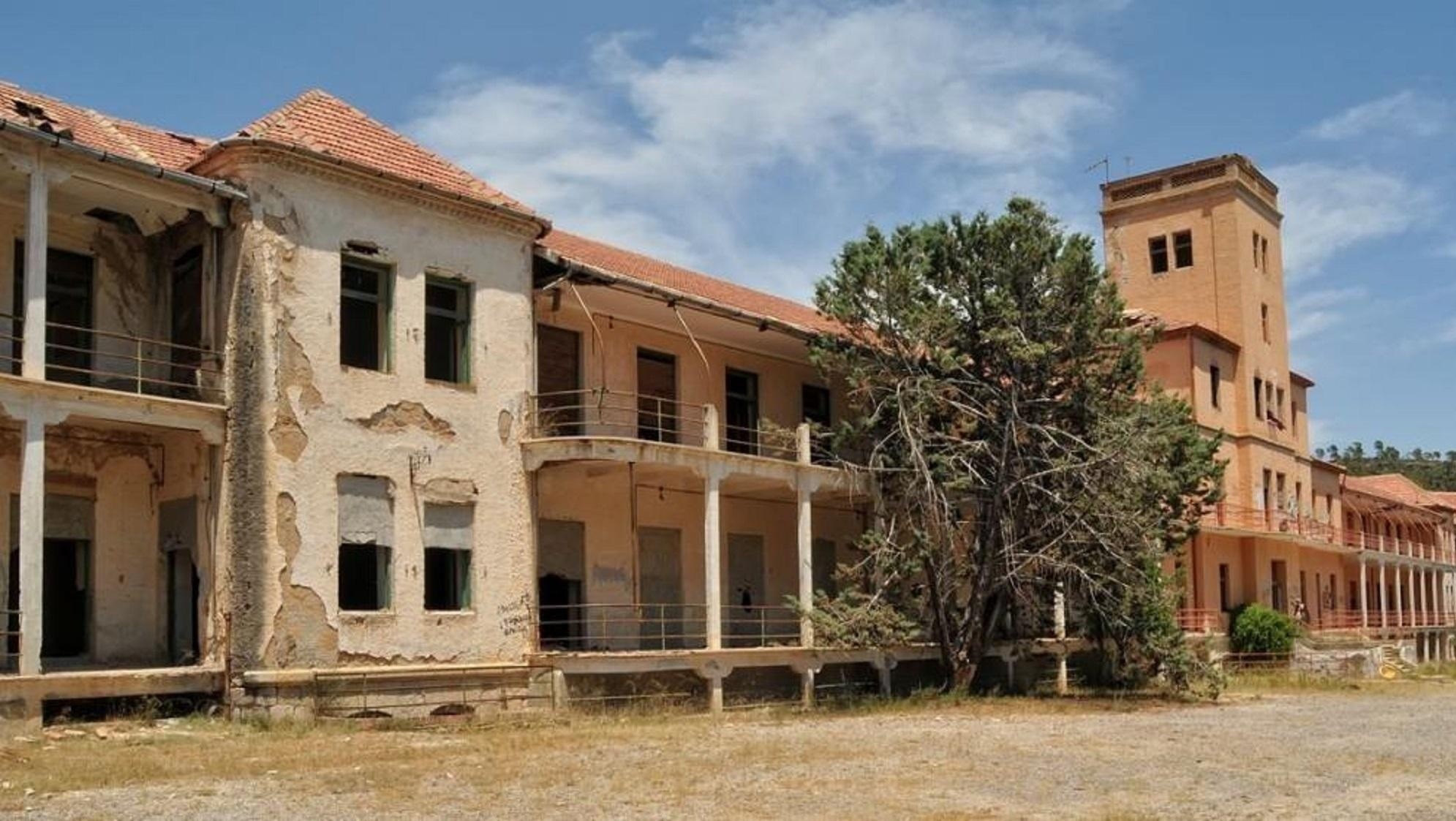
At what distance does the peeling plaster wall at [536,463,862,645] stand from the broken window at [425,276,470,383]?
87.6 inches

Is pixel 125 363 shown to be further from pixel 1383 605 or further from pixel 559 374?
pixel 1383 605

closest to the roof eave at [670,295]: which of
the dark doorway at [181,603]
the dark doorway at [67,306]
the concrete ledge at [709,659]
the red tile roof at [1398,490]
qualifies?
the concrete ledge at [709,659]

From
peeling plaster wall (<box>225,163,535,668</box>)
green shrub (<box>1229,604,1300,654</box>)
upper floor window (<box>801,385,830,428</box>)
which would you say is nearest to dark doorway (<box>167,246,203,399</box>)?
peeling plaster wall (<box>225,163,535,668</box>)

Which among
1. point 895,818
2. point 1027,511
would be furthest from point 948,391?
point 895,818

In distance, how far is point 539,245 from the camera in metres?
21.6

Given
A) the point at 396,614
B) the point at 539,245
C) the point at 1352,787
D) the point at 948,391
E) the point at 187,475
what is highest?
the point at 539,245

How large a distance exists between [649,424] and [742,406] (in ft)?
8.72

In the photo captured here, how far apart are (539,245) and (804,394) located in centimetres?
823

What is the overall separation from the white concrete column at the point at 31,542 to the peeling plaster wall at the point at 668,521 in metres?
7.32

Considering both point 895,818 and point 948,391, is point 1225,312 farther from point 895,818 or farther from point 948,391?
point 895,818

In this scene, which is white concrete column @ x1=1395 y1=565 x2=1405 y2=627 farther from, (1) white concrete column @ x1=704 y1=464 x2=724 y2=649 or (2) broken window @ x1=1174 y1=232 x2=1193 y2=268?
(1) white concrete column @ x1=704 y1=464 x2=724 y2=649

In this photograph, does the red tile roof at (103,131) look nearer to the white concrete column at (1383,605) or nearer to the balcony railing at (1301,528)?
the balcony railing at (1301,528)

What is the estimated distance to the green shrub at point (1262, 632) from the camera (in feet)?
123

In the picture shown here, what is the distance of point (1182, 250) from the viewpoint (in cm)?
4169
